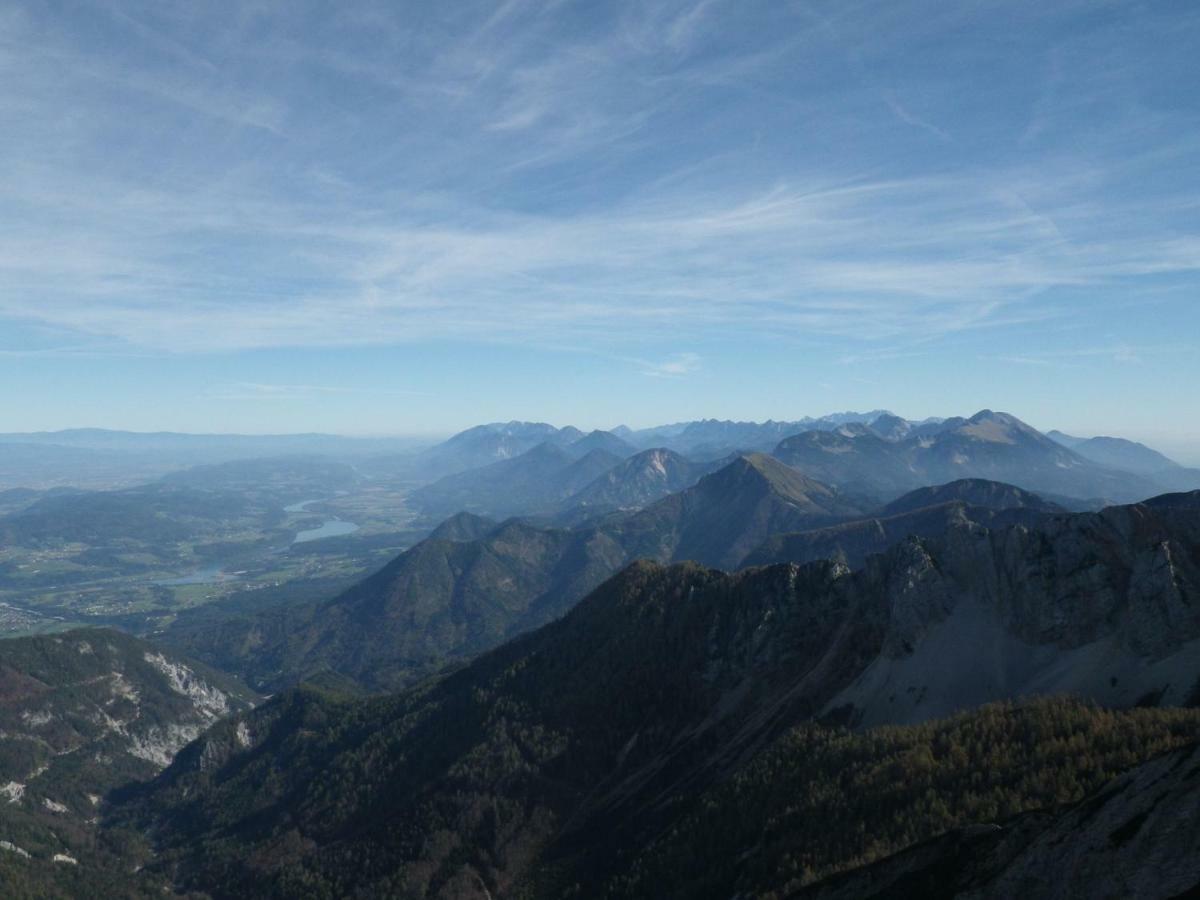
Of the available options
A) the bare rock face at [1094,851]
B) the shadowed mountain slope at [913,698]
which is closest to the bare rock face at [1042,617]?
the shadowed mountain slope at [913,698]

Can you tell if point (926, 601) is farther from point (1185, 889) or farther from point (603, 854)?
point (1185, 889)

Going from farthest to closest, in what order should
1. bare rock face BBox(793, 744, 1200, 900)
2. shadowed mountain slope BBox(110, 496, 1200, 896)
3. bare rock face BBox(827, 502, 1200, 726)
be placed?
bare rock face BBox(827, 502, 1200, 726), shadowed mountain slope BBox(110, 496, 1200, 896), bare rock face BBox(793, 744, 1200, 900)

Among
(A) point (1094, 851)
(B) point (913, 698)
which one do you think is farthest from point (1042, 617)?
(A) point (1094, 851)

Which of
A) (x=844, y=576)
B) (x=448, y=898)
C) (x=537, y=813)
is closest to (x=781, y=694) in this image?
(x=844, y=576)

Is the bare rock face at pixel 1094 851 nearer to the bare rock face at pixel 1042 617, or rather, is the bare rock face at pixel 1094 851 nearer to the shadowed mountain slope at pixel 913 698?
the shadowed mountain slope at pixel 913 698

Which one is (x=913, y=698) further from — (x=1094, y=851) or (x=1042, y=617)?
(x=1094, y=851)

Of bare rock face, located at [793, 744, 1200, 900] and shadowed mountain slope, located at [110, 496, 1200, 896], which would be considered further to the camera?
shadowed mountain slope, located at [110, 496, 1200, 896]

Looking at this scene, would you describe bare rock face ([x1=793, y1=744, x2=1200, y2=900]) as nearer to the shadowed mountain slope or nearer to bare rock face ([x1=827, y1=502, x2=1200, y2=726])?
the shadowed mountain slope

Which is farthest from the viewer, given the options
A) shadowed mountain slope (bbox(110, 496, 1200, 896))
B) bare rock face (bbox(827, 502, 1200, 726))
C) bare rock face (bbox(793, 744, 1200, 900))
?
bare rock face (bbox(827, 502, 1200, 726))

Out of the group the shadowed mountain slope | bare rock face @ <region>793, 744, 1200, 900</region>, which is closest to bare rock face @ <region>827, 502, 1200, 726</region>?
the shadowed mountain slope
